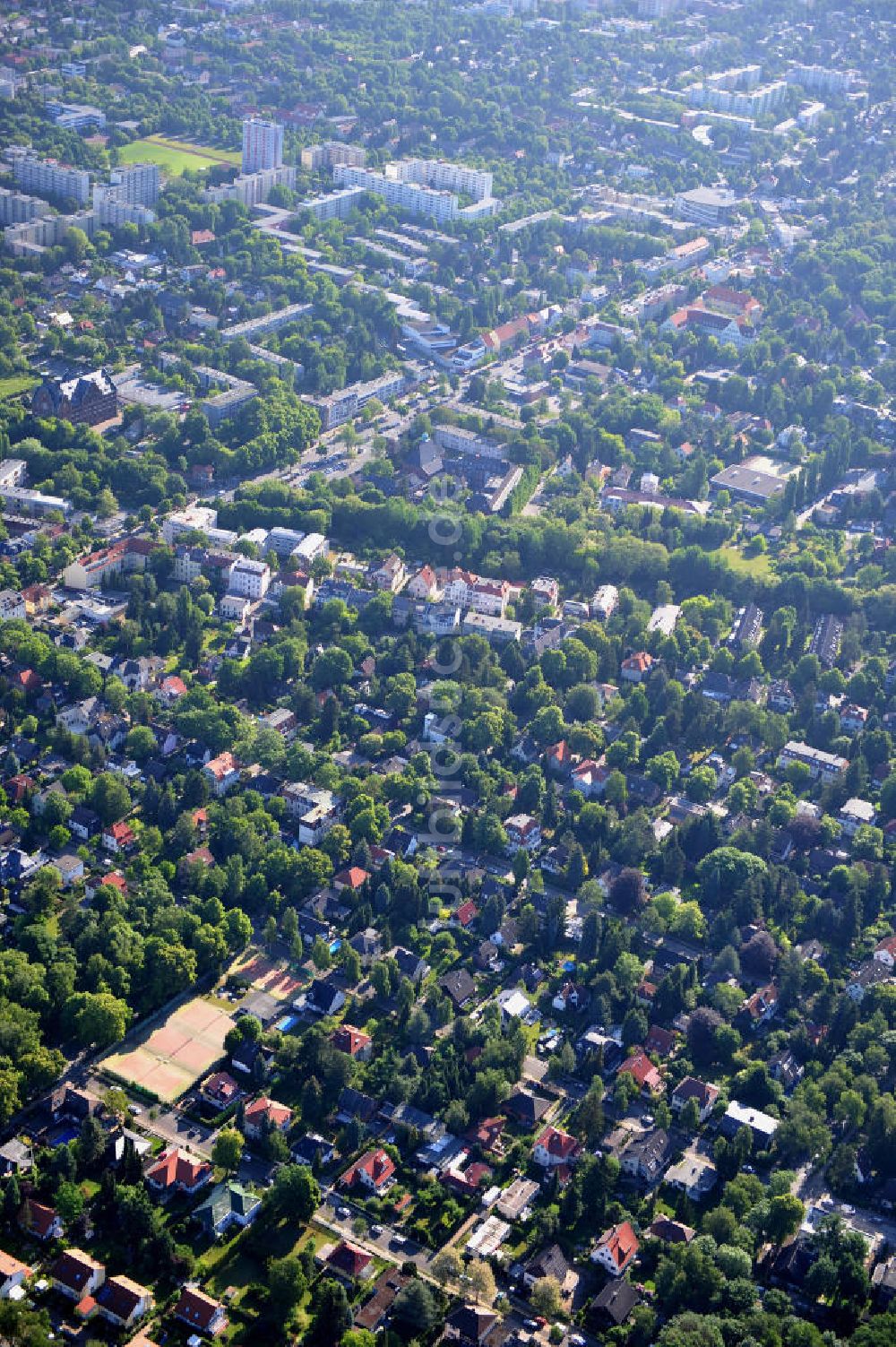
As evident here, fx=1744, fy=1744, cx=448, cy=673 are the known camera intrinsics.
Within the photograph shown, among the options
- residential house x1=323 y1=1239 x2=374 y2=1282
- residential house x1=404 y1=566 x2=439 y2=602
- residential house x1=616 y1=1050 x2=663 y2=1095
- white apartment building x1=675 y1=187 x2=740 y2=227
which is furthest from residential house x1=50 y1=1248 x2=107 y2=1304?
white apartment building x1=675 y1=187 x2=740 y2=227

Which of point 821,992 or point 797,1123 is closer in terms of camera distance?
point 797,1123

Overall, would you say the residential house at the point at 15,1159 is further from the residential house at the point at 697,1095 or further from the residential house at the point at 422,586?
the residential house at the point at 422,586

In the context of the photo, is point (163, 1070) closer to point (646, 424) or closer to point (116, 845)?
point (116, 845)

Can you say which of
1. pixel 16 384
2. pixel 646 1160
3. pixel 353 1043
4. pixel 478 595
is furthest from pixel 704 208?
pixel 646 1160

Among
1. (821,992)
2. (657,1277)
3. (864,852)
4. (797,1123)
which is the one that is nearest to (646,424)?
(864,852)

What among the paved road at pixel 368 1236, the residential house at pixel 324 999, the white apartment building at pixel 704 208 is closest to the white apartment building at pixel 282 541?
the residential house at pixel 324 999

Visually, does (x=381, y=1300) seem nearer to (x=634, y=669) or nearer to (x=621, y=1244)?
(x=621, y=1244)

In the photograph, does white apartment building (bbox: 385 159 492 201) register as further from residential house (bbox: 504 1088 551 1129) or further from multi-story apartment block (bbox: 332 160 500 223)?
residential house (bbox: 504 1088 551 1129)
